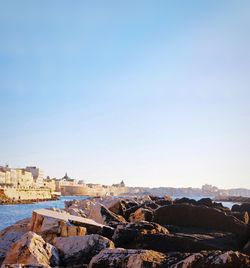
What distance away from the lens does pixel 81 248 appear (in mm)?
6152

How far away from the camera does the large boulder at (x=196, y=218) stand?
Answer: 32.8ft

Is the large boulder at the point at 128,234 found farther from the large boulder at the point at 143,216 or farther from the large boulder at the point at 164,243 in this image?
the large boulder at the point at 143,216

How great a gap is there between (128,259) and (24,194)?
6687 cm

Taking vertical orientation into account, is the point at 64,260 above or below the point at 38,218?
below

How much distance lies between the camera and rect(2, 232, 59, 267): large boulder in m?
5.65

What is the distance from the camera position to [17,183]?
275 feet

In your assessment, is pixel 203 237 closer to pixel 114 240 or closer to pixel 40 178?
pixel 114 240

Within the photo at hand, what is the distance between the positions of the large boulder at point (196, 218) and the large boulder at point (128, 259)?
521cm

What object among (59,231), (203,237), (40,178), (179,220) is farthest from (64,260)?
(40,178)

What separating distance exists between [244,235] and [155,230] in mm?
1505

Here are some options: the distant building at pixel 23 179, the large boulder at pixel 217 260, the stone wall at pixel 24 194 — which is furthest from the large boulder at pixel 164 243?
the distant building at pixel 23 179

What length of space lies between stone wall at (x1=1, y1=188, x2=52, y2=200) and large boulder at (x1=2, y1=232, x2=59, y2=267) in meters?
57.3

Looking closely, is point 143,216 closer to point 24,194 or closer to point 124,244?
point 124,244

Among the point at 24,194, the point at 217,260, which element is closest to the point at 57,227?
the point at 217,260
